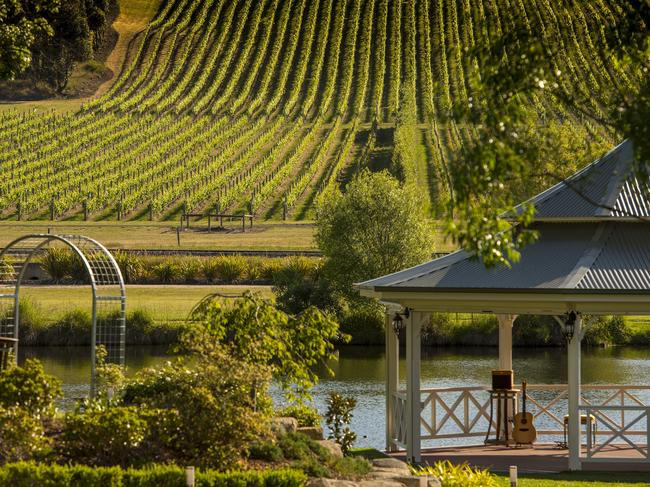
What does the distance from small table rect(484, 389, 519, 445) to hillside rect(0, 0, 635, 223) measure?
27834mm

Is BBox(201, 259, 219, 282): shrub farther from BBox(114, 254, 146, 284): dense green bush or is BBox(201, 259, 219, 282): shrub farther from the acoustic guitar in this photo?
the acoustic guitar

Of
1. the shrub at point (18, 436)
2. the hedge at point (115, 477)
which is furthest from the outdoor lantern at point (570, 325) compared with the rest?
the shrub at point (18, 436)

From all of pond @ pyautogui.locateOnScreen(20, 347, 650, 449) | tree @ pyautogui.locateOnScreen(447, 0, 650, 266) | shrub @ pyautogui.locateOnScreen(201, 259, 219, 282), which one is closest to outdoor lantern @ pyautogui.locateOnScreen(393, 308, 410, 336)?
pond @ pyautogui.locateOnScreen(20, 347, 650, 449)

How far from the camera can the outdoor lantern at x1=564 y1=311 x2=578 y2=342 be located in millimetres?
19016

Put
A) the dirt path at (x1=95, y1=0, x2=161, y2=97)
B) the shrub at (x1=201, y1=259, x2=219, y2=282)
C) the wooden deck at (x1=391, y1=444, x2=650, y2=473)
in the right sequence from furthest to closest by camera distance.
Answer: the dirt path at (x1=95, y1=0, x2=161, y2=97)
the shrub at (x1=201, y1=259, x2=219, y2=282)
the wooden deck at (x1=391, y1=444, x2=650, y2=473)

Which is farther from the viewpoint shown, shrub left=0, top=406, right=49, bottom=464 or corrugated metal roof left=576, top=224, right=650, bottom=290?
corrugated metal roof left=576, top=224, right=650, bottom=290

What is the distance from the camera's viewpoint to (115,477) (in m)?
13.5

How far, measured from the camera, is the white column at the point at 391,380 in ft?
71.0

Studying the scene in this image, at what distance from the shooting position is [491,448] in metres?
21.8

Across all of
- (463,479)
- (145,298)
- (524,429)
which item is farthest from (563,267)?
(145,298)

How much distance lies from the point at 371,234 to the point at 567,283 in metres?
26.7

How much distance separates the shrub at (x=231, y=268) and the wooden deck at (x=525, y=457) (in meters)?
32.0

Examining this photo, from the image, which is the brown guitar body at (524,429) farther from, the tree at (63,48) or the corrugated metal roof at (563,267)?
Answer: the tree at (63,48)

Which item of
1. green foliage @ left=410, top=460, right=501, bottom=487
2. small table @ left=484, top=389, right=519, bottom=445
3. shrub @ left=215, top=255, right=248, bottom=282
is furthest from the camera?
shrub @ left=215, top=255, right=248, bottom=282
